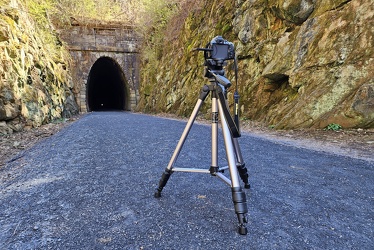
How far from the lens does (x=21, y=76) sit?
28.1 ft

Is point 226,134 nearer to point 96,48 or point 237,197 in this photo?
point 237,197

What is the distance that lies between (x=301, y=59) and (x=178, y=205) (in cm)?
709

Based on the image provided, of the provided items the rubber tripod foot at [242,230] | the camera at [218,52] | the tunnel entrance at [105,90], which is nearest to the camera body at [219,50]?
the camera at [218,52]

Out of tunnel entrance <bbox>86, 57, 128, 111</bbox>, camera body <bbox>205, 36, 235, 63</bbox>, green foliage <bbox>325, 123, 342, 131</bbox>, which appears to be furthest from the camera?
tunnel entrance <bbox>86, 57, 128, 111</bbox>

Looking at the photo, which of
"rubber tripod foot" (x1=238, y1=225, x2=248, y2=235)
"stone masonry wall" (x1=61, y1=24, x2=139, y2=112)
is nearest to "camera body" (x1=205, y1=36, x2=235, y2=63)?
"rubber tripod foot" (x1=238, y1=225, x2=248, y2=235)

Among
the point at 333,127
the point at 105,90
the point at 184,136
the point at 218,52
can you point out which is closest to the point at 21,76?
the point at 184,136

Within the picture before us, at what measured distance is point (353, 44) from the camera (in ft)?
21.4

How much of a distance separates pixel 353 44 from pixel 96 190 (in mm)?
7265

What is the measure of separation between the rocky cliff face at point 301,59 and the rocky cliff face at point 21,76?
6.79 m

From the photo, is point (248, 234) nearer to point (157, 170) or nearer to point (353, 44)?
point (157, 170)

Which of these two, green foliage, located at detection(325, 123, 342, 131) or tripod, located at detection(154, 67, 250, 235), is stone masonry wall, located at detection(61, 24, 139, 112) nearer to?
A: green foliage, located at detection(325, 123, 342, 131)

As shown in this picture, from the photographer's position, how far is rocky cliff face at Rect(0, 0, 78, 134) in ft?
23.9

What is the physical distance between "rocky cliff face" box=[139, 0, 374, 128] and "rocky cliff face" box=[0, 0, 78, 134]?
6792 mm

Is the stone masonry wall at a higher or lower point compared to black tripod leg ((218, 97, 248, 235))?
higher
